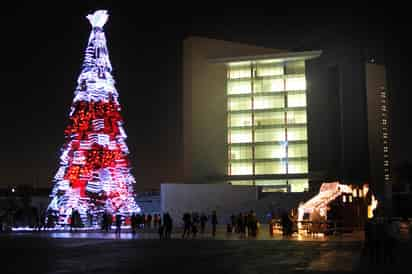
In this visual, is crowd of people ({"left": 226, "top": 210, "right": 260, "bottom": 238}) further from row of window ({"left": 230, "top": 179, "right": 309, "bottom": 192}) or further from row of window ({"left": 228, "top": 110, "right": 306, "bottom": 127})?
row of window ({"left": 228, "top": 110, "right": 306, "bottom": 127})

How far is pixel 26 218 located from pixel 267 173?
122 feet

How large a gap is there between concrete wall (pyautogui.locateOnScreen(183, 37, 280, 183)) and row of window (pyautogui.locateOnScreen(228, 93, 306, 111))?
240 cm

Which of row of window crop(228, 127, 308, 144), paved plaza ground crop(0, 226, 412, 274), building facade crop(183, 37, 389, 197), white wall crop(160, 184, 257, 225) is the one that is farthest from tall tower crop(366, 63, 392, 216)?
paved plaza ground crop(0, 226, 412, 274)

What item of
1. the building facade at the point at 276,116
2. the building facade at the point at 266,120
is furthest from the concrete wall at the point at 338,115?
the building facade at the point at 266,120

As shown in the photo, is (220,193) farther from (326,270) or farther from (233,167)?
(326,270)

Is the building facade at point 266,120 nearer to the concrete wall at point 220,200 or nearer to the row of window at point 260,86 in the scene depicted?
the row of window at point 260,86

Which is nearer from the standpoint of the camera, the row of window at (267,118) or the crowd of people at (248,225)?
the crowd of people at (248,225)

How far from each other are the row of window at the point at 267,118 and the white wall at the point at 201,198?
22.1 m

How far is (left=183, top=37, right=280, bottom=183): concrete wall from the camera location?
216 ft

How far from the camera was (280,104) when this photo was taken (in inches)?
2955

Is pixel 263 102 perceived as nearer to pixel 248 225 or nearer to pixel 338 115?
pixel 338 115

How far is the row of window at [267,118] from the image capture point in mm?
73812

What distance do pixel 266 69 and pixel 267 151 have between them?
34.4ft

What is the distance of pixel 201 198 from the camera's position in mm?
52062
